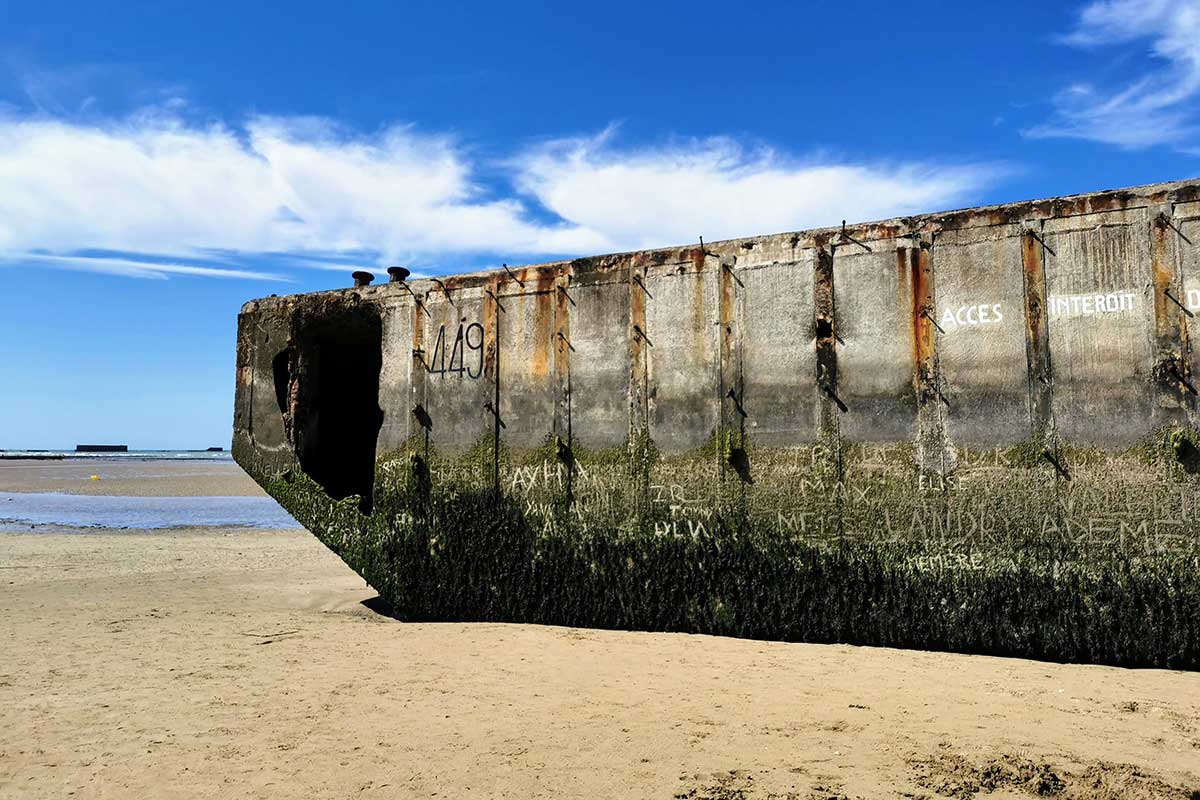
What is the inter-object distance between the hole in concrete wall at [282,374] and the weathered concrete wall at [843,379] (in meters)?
1.07

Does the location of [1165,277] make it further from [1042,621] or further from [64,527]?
[64,527]

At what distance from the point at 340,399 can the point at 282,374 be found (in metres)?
0.61

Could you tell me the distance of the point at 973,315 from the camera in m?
5.22

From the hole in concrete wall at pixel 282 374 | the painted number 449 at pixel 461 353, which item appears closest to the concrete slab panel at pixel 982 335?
the painted number 449 at pixel 461 353

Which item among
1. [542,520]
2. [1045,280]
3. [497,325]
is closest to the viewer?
[1045,280]

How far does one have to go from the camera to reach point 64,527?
1612 cm

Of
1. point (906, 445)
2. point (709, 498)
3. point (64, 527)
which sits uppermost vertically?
point (906, 445)

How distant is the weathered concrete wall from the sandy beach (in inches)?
36.5

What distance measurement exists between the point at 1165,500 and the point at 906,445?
1.39 metres

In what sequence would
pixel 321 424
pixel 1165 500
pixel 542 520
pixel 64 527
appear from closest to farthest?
pixel 1165 500 → pixel 542 520 → pixel 321 424 → pixel 64 527

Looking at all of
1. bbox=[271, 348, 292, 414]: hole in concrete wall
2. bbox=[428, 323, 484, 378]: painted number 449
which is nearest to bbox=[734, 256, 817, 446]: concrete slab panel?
bbox=[428, 323, 484, 378]: painted number 449

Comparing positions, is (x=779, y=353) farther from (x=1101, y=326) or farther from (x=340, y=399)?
(x=340, y=399)

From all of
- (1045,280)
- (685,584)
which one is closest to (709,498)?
(685,584)

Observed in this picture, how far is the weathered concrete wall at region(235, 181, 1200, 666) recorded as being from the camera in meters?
4.81
